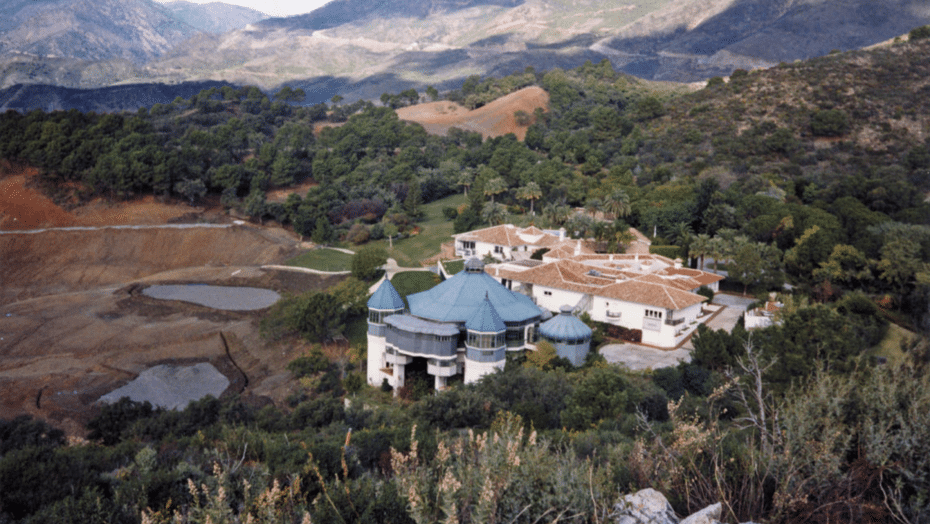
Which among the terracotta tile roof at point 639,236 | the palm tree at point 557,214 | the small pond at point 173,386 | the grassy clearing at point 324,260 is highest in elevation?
the palm tree at point 557,214

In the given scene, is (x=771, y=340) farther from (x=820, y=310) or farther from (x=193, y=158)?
(x=193, y=158)

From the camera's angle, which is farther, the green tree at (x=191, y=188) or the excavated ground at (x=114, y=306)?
the green tree at (x=191, y=188)

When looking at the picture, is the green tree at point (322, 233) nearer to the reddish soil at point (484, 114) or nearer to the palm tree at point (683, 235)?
the palm tree at point (683, 235)

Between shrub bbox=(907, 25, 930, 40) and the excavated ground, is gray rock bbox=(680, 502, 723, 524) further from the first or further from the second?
shrub bbox=(907, 25, 930, 40)

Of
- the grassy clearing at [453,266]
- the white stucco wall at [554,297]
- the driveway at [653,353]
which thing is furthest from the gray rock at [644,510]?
the grassy clearing at [453,266]

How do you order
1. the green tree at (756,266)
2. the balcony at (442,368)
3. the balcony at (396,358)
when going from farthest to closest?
the green tree at (756,266), the balcony at (396,358), the balcony at (442,368)

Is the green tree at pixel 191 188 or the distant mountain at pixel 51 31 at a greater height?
the distant mountain at pixel 51 31

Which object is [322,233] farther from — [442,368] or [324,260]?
[442,368]
